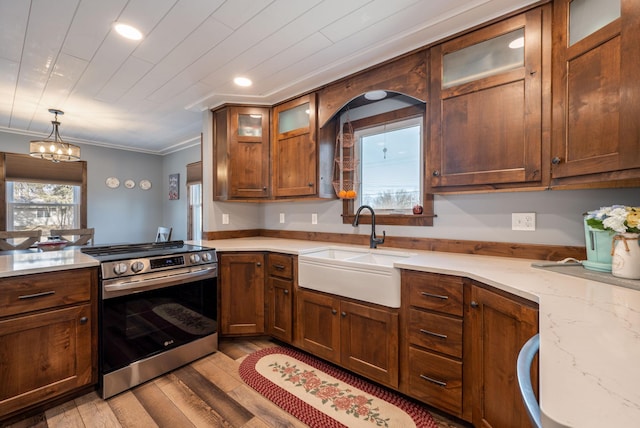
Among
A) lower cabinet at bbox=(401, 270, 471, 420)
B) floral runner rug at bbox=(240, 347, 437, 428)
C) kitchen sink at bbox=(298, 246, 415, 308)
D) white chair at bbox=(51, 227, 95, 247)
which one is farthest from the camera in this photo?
white chair at bbox=(51, 227, 95, 247)

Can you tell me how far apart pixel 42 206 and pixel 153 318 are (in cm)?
410

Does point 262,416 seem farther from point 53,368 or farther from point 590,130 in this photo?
point 590,130

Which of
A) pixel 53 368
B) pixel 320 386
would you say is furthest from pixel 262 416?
pixel 53 368

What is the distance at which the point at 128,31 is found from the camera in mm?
1873

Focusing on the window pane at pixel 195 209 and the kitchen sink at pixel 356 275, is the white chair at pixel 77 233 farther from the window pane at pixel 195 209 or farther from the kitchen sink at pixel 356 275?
the kitchen sink at pixel 356 275

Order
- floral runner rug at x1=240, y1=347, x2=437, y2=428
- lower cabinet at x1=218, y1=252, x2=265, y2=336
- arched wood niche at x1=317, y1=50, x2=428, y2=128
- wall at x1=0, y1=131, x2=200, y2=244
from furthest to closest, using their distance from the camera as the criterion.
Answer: wall at x1=0, y1=131, x2=200, y2=244
lower cabinet at x1=218, y1=252, x2=265, y2=336
arched wood niche at x1=317, y1=50, x2=428, y2=128
floral runner rug at x1=240, y1=347, x2=437, y2=428

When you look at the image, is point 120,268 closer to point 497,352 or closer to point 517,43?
point 497,352

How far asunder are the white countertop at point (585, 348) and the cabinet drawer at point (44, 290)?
2296 millimetres

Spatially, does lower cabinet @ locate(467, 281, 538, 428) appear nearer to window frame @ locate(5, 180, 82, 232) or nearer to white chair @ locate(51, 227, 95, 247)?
white chair @ locate(51, 227, 95, 247)

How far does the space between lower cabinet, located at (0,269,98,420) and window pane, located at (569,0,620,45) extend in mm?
3010

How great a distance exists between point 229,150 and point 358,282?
1935 millimetres

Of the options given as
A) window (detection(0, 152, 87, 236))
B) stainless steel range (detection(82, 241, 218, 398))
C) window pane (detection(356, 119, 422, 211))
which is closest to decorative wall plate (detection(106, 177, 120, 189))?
window (detection(0, 152, 87, 236))

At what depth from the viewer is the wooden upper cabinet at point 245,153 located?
9.73 feet

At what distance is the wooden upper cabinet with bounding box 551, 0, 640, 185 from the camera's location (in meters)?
1.14
